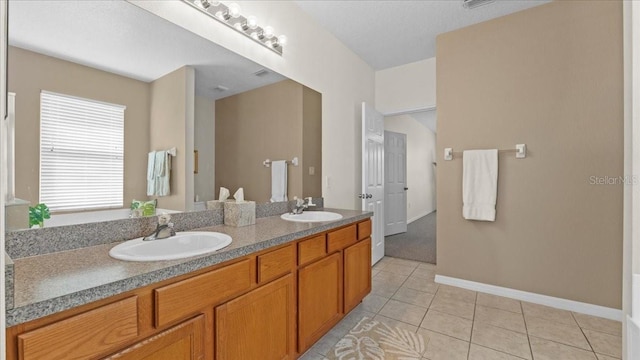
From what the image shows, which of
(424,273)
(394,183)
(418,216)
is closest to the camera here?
(424,273)

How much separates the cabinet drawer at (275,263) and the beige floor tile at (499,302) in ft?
6.40

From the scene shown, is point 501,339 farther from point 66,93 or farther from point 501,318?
point 66,93

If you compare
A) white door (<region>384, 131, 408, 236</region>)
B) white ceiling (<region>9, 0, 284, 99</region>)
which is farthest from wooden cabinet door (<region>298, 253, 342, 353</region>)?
white door (<region>384, 131, 408, 236</region>)

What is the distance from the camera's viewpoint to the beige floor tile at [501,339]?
5.85 feet

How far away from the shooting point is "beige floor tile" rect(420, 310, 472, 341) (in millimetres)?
1977

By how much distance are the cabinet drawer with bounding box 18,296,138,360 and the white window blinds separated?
66cm

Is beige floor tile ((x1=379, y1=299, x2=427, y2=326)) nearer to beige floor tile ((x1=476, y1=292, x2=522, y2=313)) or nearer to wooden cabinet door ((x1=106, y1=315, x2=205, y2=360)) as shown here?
beige floor tile ((x1=476, y1=292, x2=522, y2=313))

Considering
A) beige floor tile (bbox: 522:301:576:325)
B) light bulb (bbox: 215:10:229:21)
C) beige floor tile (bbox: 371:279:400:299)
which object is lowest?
beige floor tile (bbox: 522:301:576:325)

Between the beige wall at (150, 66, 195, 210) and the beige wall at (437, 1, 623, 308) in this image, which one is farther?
the beige wall at (437, 1, 623, 308)

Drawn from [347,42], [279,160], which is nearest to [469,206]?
[279,160]

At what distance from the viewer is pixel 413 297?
256cm

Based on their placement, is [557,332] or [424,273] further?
[424,273]

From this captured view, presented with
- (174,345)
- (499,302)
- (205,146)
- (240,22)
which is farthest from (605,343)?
(240,22)

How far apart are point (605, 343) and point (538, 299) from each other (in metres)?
0.59
